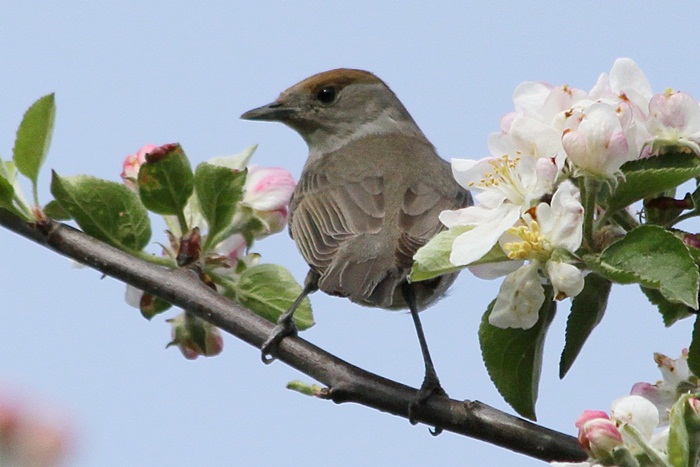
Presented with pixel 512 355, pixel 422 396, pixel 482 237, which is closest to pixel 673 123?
pixel 482 237

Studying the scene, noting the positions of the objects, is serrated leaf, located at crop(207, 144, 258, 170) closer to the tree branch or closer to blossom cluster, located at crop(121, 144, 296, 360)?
blossom cluster, located at crop(121, 144, 296, 360)

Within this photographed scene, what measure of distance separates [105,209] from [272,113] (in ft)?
11.2

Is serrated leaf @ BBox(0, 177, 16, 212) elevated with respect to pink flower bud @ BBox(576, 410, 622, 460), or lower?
elevated

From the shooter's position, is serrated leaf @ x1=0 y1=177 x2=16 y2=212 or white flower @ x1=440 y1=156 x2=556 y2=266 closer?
white flower @ x1=440 y1=156 x2=556 y2=266

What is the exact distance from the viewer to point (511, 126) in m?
2.15

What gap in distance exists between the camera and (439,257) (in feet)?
6.68

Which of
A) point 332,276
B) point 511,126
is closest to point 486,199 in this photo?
point 511,126

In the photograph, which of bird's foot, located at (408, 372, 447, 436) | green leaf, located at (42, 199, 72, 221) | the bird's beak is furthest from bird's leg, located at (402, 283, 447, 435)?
the bird's beak

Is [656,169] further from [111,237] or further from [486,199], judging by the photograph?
[111,237]

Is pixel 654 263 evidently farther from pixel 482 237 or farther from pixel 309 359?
pixel 309 359

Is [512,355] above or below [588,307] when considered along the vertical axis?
below

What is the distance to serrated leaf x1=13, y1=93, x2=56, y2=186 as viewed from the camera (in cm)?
288

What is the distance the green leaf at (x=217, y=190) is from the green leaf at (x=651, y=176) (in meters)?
1.31

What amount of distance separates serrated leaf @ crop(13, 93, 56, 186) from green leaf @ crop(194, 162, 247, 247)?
18.1 inches
